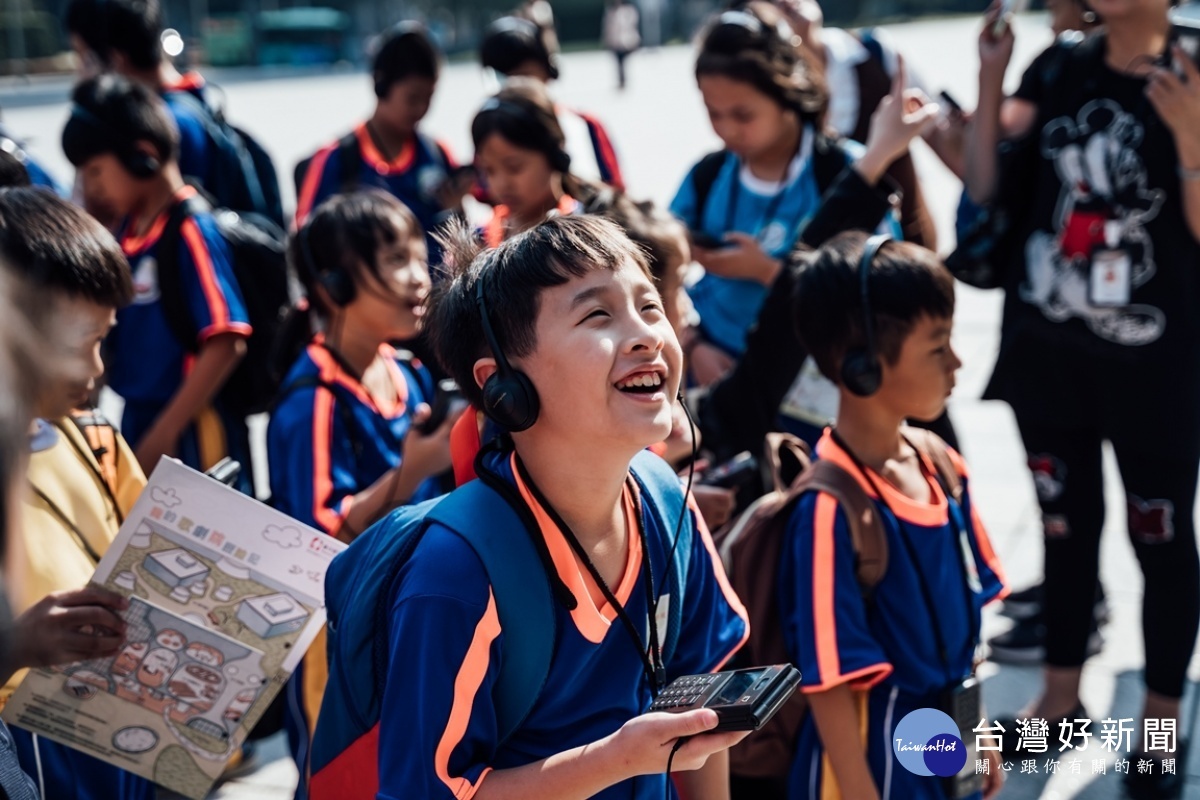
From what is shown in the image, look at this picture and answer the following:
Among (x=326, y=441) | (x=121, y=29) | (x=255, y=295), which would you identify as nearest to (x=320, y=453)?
(x=326, y=441)

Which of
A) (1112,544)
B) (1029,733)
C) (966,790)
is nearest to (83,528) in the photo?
(966,790)

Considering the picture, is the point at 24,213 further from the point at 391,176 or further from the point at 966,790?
the point at 391,176

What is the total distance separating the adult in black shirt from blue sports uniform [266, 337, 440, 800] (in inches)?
67.2

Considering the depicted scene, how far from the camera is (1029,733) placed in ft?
11.6

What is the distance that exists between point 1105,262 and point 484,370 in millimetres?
2046

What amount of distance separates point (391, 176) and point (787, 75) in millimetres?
1662

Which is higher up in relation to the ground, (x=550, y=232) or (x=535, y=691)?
(x=550, y=232)

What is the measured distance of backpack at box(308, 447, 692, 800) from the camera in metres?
1.72

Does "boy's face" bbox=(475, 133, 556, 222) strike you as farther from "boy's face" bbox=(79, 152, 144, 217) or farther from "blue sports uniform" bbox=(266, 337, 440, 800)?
"boy's face" bbox=(79, 152, 144, 217)

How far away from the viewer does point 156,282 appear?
140 inches

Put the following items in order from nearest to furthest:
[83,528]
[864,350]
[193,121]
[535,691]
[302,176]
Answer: [535,691] → [83,528] → [864,350] → [193,121] → [302,176]

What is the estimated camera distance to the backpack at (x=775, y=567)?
8.05 feet

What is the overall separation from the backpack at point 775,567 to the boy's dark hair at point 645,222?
21.5 inches

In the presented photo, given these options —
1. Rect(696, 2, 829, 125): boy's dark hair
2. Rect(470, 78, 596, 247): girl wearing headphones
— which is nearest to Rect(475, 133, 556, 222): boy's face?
Rect(470, 78, 596, 247): girl wearing headphones
